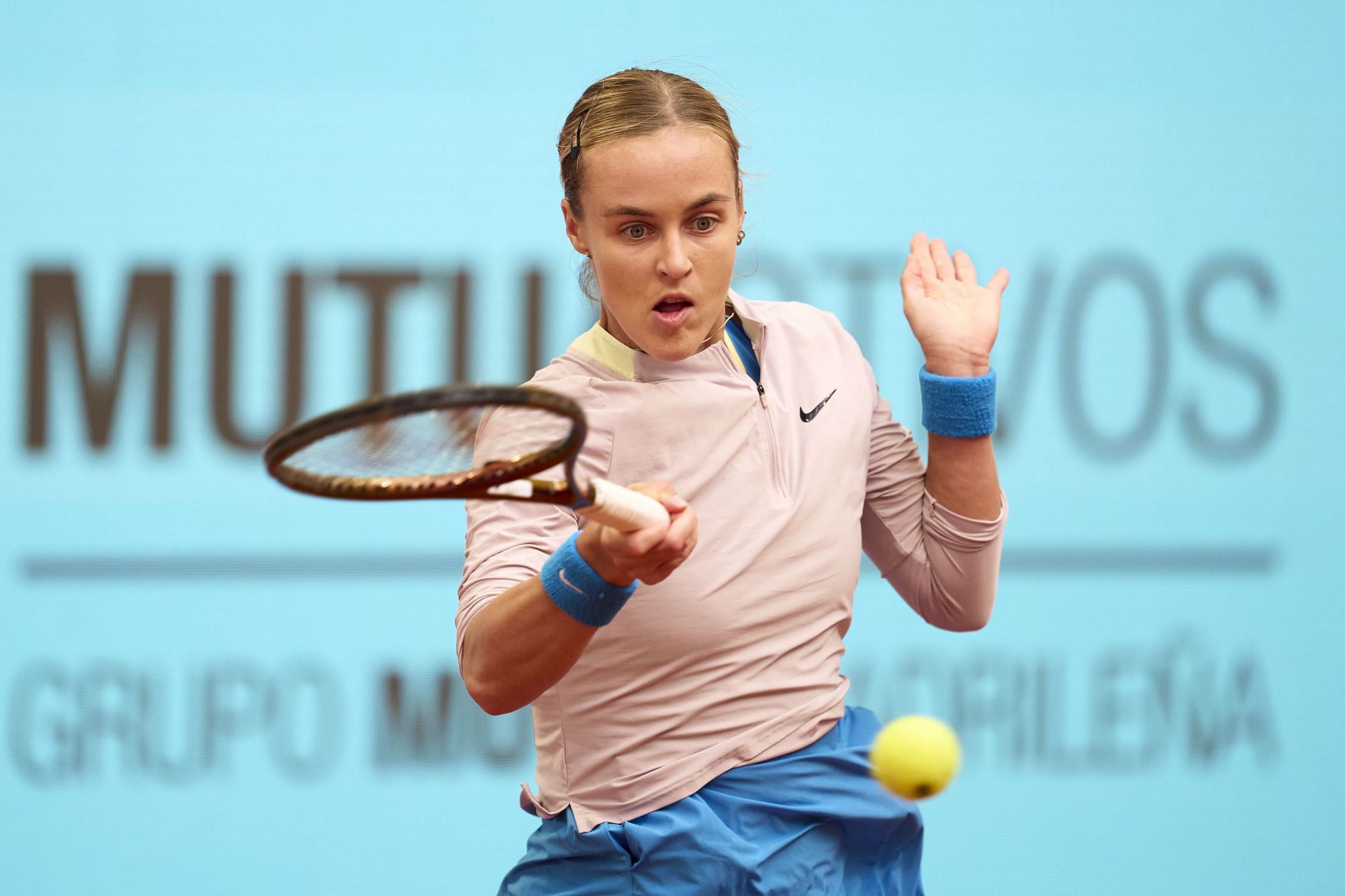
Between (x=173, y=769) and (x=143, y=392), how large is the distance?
0.69m

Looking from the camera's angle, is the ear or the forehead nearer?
the forehead

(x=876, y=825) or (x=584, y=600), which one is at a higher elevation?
(x=584, y=600)

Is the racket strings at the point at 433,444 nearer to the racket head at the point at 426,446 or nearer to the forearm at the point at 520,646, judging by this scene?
the racket head at the point at 426,446

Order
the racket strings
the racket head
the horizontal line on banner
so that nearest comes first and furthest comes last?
the racket head, the racket strings, the horizontal line on banner

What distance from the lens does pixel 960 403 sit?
1281 mm

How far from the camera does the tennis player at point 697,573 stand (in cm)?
116

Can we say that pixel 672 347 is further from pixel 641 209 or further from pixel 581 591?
pixel 581 591

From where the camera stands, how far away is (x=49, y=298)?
251cm

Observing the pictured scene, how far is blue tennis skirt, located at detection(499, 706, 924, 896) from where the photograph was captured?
1.14m

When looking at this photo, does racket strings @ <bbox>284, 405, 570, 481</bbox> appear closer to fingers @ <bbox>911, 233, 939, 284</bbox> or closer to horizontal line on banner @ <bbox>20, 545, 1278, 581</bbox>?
fingers @ <bbox>911, 233, 939, 284</bbox>

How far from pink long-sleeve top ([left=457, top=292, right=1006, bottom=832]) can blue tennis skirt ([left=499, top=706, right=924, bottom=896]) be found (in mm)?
18

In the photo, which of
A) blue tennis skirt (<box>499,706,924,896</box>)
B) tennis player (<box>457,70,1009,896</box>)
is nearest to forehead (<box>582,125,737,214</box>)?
tennis player (<box>457,70,1009,896</box>)

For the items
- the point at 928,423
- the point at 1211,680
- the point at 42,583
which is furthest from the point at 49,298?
the point at 1211,680

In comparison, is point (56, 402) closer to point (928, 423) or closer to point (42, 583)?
point (42, 583)
